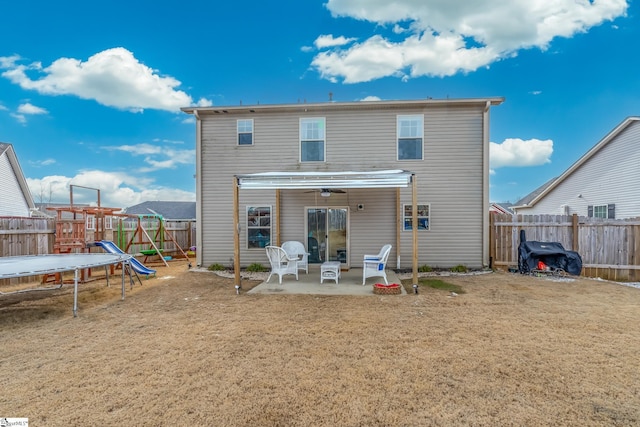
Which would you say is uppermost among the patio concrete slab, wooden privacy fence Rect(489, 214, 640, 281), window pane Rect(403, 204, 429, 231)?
window pane Rect(403, 204, 429, 231)

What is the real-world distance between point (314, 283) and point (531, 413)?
211 inches

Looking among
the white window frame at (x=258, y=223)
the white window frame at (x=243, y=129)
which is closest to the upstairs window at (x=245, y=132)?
the white window frame at (x=243, y=129)

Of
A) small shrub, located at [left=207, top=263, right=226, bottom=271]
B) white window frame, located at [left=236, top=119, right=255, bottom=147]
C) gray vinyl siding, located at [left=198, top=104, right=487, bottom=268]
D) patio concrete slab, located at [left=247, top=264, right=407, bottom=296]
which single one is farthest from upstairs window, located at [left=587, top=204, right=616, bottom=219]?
small shrub, located at [left=207, top=263, right=226, bottom=271]

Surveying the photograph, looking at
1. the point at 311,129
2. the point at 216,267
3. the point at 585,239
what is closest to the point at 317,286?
the point at 216,267

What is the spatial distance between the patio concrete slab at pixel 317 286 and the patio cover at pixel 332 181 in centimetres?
235

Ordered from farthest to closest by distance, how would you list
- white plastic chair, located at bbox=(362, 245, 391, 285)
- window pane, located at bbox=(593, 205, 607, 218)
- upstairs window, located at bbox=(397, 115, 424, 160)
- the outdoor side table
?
window pane, located at bbox=(593, 205, 607, 218)
upstairs window, located at bbox=(397, 115, 424, 160)
the outdoor side table
white plastic chair, located at bbox=(362, 245, 391, 285)

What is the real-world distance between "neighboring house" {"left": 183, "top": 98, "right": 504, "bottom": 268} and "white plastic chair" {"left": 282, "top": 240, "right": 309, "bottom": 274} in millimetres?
731

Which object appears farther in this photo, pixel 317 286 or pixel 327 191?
pixel 327 191

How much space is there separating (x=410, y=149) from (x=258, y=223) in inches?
213

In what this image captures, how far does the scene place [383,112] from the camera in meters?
9.45

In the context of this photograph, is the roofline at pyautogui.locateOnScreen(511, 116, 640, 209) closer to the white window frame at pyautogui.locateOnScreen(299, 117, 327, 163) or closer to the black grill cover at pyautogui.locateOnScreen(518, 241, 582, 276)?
the black grill cover at pyautogui.locateOnScreen(518, 241, 582, 276)

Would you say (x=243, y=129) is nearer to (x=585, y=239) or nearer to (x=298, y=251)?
(x=298, y=251)

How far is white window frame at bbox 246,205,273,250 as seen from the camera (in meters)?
9.80

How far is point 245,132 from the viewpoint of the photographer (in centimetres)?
985
